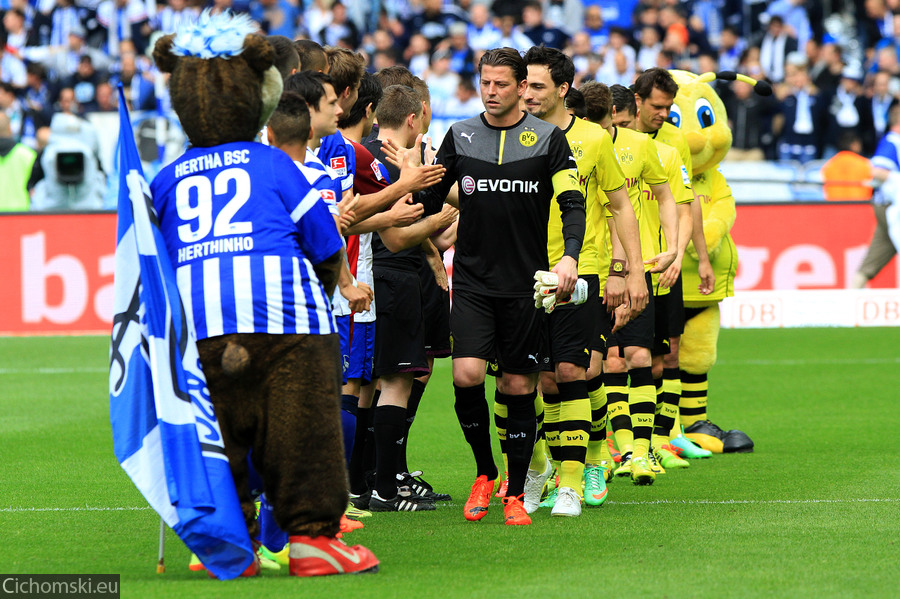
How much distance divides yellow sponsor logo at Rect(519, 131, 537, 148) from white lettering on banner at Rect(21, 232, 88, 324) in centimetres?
1077

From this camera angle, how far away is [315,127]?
5.51m

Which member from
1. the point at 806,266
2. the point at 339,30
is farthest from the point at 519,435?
the point at 339,30

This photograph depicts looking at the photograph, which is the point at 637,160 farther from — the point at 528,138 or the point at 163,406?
the point at 163,406

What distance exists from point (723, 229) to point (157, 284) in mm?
5491

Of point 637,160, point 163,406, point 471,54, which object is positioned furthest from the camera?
point 471,54

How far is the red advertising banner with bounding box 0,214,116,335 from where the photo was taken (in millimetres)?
15797

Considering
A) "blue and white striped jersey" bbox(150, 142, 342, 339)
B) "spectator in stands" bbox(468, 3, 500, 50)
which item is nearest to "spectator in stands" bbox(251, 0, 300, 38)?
"spectator in stands" bbox(468, 3, 500, 50)

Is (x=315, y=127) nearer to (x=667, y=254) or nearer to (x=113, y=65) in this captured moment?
(x=667, y=254)

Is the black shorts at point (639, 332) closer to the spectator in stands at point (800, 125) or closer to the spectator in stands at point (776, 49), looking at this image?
the spectator in stands at point (800, 125)

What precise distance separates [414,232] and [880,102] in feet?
48.1

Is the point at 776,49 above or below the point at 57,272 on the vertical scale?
above

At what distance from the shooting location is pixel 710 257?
9.24 metres

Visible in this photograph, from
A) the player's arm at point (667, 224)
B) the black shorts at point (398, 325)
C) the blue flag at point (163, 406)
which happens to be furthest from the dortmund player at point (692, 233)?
the blue flag at point (163, 406)

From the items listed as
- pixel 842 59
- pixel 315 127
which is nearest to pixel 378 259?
pixel 315 127
